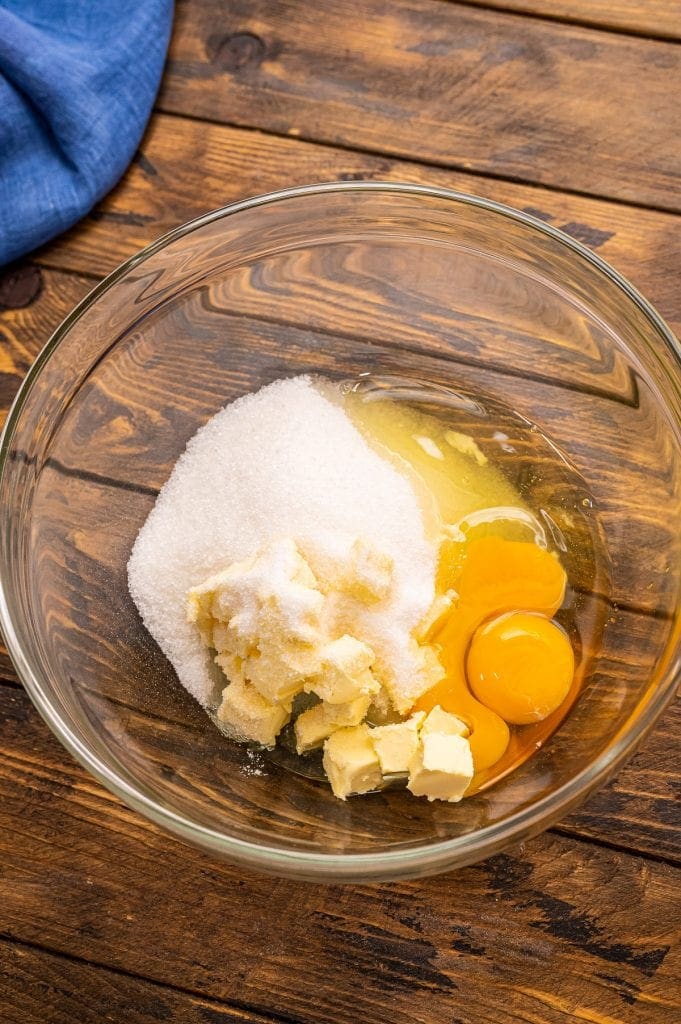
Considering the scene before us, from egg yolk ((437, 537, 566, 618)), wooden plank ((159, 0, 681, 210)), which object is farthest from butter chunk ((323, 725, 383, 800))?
wooden plank ((159, 0, 681, 210))

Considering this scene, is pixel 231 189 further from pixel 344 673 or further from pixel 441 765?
pixel 441 765

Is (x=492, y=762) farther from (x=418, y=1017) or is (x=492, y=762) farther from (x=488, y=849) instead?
(x=418, y=1017)

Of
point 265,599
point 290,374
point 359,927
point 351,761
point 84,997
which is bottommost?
point 84,997

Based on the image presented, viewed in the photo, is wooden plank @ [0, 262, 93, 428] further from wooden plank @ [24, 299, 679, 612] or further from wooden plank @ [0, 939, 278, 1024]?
wooden plank @ [0, 939, 278, 1024]

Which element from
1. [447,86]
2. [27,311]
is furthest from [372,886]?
[447,86]

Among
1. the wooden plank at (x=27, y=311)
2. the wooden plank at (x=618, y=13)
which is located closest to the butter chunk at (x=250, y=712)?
the wooden plank at (x=27, y=311)

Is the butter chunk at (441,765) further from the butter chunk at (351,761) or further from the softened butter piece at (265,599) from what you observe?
the softened butter piece at (265,599)
